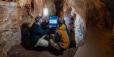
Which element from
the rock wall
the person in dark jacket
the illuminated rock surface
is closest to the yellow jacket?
the illuminated rock surface

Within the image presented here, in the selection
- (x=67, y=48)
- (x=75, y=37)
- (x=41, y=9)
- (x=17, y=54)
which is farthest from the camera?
(x=41, y=9)

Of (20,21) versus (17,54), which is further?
(20,21)

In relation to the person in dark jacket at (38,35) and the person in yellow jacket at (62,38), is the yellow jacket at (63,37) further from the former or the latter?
the person in dark jacket at (38,35)

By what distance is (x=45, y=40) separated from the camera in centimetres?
798

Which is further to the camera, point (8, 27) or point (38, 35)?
point (38, 35)

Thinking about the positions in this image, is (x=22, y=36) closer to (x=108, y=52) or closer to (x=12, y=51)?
(x=12, y=51)

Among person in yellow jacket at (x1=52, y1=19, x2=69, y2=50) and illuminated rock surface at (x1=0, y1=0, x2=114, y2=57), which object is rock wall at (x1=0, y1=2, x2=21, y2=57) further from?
person in yellow jacket at (x1=52, y1=19, x2=69, y2=50)

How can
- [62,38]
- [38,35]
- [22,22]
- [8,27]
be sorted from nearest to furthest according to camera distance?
[8,27] → [62,38] → [38,35] → [22,22]

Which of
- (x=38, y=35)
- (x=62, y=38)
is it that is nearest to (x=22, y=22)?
(x=38, y=35)

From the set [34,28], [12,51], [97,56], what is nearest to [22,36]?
[34,28]

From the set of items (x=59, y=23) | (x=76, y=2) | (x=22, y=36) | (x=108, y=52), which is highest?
(x=76, y=2)

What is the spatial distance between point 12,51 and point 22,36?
1.59 metres

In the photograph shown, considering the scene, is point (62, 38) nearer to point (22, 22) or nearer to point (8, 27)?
point (22, 22)

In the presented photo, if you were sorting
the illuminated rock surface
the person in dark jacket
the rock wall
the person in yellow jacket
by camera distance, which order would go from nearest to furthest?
the rock wall, the illuminated rock surface, the person in yellow jacket, the person in dark jacket
